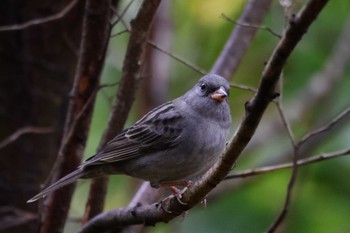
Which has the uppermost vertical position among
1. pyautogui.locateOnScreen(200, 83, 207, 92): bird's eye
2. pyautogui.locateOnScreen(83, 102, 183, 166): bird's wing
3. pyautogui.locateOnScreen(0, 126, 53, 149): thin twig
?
pyautogui.locateOnScreen(200, 83, 207, 92): bird's eye

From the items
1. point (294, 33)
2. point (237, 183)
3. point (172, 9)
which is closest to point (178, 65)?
point (172, 9)

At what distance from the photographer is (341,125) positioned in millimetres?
5461

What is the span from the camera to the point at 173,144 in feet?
13.6

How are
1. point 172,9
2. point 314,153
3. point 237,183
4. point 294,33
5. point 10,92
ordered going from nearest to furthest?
1. point 294,33
2. point 10,92
3. point 237,183
4. point 314,153
5. point 172,9

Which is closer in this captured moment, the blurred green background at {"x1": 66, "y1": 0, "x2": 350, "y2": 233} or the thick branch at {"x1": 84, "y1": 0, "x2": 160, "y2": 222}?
the thick branch at {"x1": 84, "y1": 0, "x2": 160, "y2": 222}

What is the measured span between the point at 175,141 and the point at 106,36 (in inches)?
27.5

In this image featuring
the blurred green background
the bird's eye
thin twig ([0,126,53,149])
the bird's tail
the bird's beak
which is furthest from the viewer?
the blurred green background

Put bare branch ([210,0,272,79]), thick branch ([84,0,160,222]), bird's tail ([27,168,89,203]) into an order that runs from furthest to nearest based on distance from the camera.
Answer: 1. bare branch ([210,0,272,79])
2. bird's tail ([27,168,89,203])
3. thick branch ([84,0,160,222])

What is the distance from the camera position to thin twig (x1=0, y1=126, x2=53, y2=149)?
4.58 metres

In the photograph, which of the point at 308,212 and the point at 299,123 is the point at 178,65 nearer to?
the point at 299,123

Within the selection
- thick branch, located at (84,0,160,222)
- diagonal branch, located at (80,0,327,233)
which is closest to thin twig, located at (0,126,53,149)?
thick branch, located at (84,0,160,222)

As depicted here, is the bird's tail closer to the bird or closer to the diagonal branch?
the bird

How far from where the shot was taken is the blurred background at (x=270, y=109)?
201 inches

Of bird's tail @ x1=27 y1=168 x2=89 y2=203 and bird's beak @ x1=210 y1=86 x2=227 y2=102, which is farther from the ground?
bird's beak @ x1=210 y1=86 x2=227 y2=102
